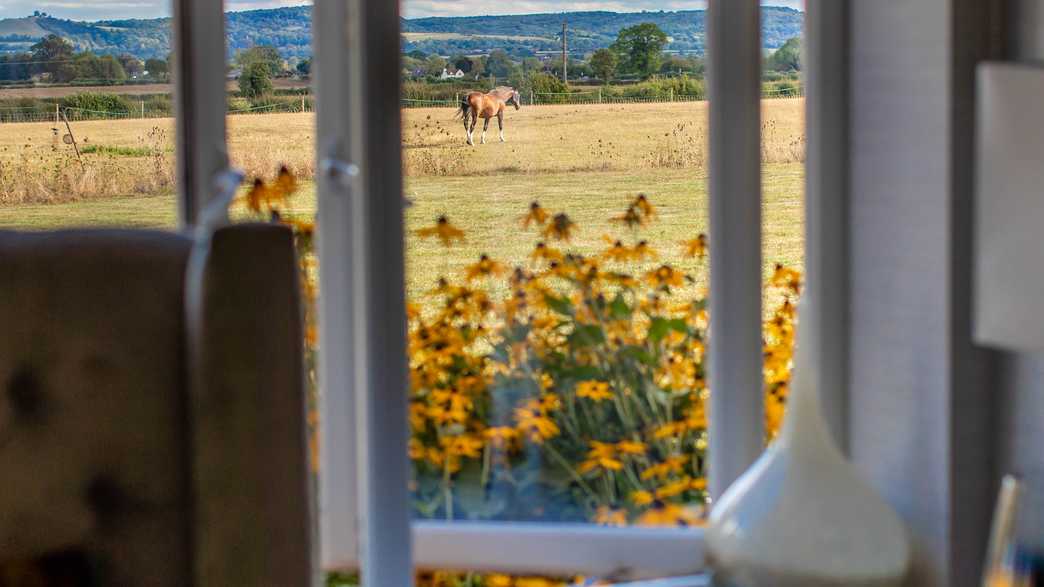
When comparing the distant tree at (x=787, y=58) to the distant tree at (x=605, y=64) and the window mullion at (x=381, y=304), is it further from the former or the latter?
the window mullion at (x=381, y=304)

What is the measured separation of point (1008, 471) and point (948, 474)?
0.09 m

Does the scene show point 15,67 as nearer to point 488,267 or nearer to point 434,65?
point 434,65

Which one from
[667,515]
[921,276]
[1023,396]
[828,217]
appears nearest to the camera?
[1023,396]

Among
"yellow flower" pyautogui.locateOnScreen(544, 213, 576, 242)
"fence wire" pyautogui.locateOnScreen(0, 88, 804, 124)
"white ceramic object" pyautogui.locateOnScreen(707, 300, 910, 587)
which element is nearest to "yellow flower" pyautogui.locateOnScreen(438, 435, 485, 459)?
"yellow flower" pyautogui.locateOnScreen(544, 213, 576, 242)

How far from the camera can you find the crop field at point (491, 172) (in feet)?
7.86

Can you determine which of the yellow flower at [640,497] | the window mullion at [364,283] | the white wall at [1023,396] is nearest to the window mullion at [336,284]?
the window mullion at [364,283]

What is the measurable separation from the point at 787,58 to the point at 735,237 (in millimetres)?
358

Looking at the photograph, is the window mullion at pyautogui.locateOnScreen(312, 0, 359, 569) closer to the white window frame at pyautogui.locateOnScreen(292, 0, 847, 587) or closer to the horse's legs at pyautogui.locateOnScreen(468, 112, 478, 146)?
the white window frame at pyautogui.locateOnScreen(292, 0, 847, 587)

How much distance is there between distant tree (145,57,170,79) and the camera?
2.37m

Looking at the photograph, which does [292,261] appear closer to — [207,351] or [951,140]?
[207,351]

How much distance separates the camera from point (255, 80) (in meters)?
2.40

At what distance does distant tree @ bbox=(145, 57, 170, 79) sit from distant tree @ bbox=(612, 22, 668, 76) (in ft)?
2.83

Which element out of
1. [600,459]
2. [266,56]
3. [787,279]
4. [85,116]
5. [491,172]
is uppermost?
[266,56]

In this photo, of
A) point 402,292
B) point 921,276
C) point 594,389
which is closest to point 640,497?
point 594,389
